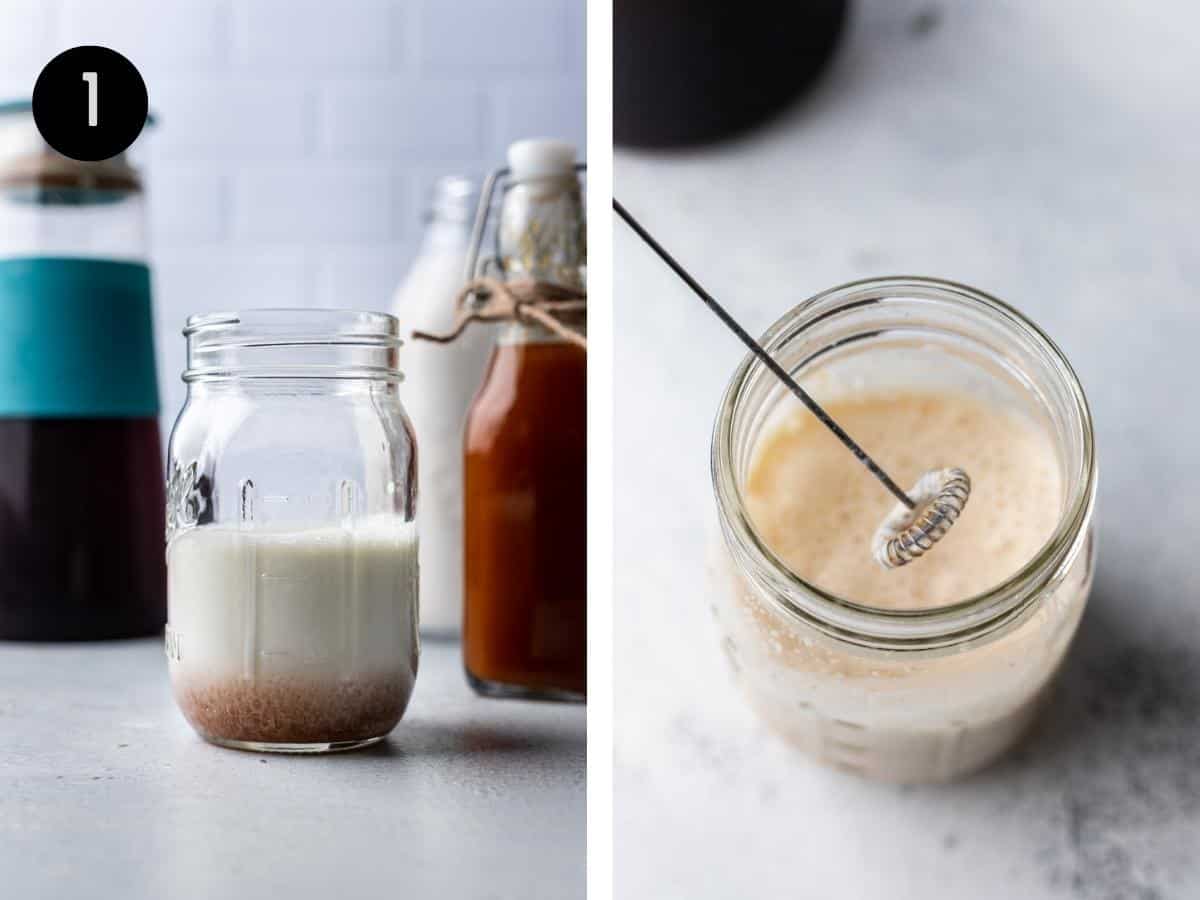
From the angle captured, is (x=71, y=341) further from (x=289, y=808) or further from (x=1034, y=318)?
(x=1034, y=318)

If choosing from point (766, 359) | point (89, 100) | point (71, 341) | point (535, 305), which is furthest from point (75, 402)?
point (766, 359)

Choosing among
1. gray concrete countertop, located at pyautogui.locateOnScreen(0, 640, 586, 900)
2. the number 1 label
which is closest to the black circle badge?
the number 1 label

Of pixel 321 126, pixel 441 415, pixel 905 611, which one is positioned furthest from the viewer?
pixel 321 126

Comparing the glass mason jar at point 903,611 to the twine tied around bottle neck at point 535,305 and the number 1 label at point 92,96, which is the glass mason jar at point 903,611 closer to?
the twine tied around bottle neck at point 535,305

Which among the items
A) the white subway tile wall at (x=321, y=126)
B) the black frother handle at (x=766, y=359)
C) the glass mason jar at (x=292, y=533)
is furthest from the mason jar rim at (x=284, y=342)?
the white subway tile wall at (x=321, y=126)

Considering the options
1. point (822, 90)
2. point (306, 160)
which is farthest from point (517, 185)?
point (306, 160)

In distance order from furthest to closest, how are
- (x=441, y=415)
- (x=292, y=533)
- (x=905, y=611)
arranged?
1. (x=441, y=415)
2. (x=292, y=533)
3. (x=905, y=611)

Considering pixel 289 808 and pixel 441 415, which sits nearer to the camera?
pixel 289 808

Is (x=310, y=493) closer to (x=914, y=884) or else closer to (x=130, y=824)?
(x=130, y=824)

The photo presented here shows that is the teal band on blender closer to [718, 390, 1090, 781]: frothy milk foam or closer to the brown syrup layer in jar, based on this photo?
the brown syrup layer in jar
